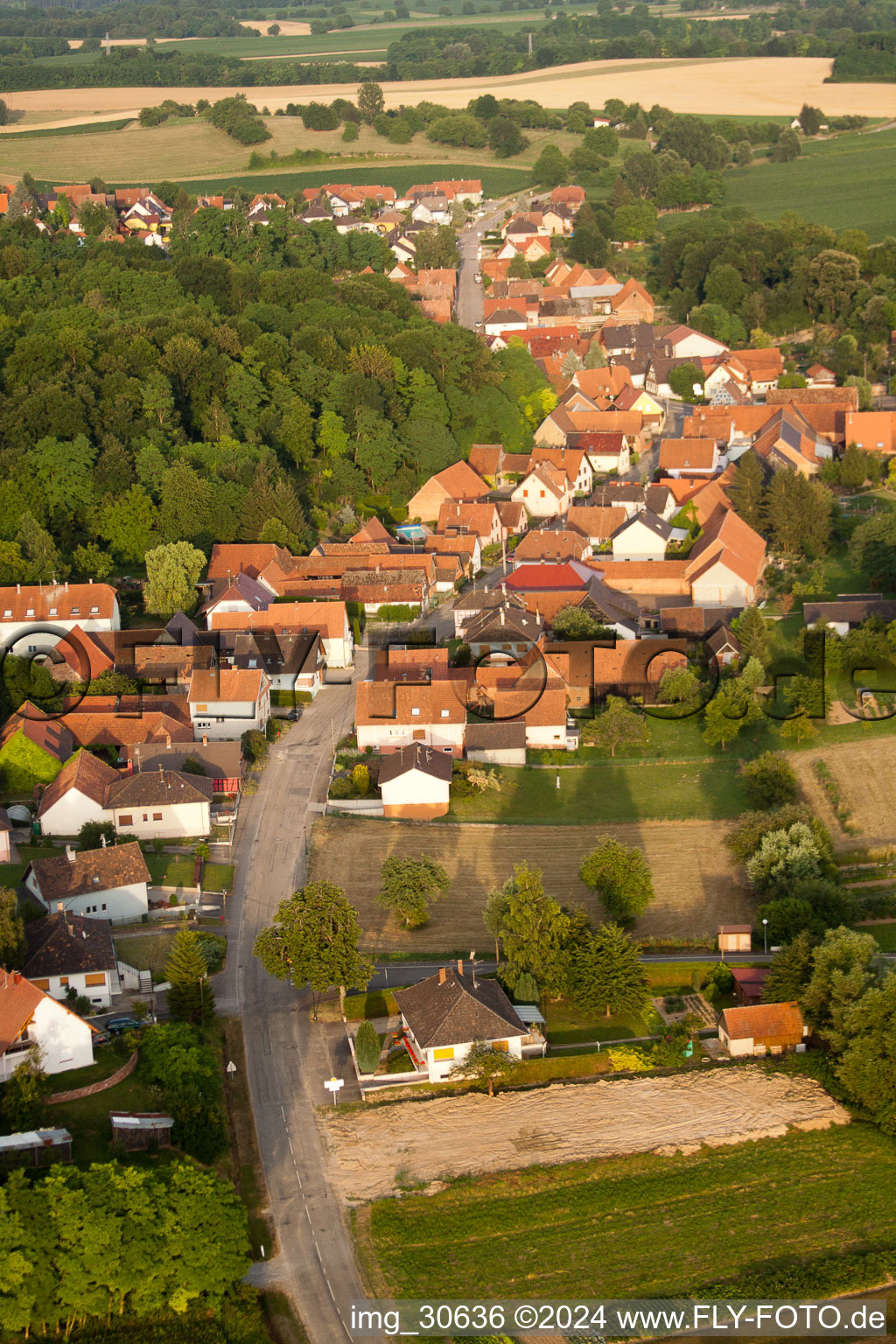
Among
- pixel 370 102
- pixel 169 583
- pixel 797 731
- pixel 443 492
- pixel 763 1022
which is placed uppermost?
pixel 370 102

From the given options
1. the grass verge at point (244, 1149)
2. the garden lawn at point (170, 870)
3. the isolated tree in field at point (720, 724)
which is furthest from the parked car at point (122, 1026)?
the isolated tree in field at point (720, 724)

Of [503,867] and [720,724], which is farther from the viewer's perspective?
[720,724]

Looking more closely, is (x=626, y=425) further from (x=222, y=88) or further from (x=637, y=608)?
(x=222, y=88)

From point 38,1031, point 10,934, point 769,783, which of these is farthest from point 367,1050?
point 769,783

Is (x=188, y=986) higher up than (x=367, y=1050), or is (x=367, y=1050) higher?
(x=188, y=986)

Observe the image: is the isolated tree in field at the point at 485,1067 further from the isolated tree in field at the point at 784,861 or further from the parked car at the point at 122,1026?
the isolated tree in field at the point at 784,861

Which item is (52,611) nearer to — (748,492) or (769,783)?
(769,783)

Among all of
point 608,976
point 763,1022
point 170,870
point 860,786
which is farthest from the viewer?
point 860,786

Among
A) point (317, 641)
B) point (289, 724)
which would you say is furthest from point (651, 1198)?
point (317, 641)
